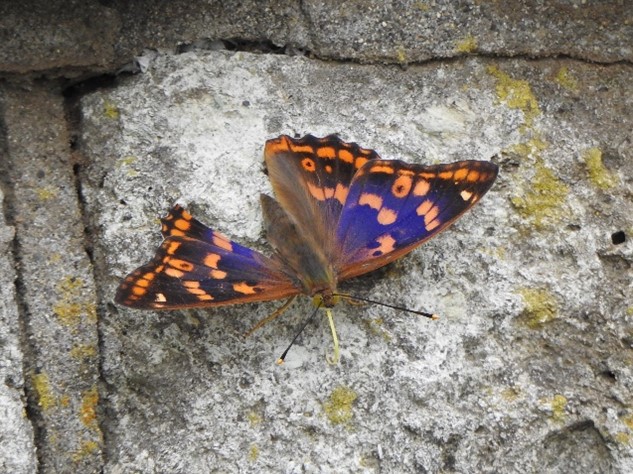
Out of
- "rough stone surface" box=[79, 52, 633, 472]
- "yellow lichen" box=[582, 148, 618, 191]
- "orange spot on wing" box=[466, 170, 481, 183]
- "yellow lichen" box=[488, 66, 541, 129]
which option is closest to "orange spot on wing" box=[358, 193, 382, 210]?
"rough stone surface" box=[79, 52, 633, 472]

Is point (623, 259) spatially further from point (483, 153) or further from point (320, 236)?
point (320, 236)

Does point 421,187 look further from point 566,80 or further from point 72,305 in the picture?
point 72,305

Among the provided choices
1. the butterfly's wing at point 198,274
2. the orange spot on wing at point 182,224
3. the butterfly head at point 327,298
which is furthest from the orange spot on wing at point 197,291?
the butterfly head at point 327,298

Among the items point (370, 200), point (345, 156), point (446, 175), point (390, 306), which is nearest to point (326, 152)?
point (345, 156)

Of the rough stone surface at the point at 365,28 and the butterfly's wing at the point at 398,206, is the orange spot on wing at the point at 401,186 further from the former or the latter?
the rough stone surface at the point at 365,28

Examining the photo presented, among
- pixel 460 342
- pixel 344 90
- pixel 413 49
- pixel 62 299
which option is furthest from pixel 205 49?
pixel 460 342

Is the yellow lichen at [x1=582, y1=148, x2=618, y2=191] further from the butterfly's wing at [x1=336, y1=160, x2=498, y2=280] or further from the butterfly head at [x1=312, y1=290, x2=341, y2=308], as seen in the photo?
the butterfly head at [x1=312, y1=290, x2=341, y2=308]
